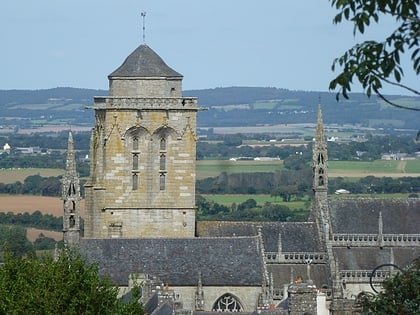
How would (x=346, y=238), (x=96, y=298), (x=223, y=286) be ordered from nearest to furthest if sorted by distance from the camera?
(x=96, y=298)
(x=223, y=286)
(x=346, y=238)

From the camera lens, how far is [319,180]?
64000 millimetres

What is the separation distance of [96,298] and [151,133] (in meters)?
25.3

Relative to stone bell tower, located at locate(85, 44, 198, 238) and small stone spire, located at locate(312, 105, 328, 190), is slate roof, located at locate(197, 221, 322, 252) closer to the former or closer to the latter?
stone bell tower, located at locate(85, 44, 198, 238)

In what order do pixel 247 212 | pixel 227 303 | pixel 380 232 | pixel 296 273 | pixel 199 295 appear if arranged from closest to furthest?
1. pixel 199 295
2. pixel 227 303
3. pixel 296 273
4. pixel 380 232
5. pixel 247 212

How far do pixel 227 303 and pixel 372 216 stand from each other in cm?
774

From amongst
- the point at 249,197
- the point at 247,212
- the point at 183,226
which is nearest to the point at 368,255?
the point at 183,226

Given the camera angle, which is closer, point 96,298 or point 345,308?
point 345,308

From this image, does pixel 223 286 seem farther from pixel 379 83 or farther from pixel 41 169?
pixel 41 169

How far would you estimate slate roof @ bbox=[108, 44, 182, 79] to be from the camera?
65.4m

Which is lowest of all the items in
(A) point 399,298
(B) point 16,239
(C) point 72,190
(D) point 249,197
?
(B) point 16,239

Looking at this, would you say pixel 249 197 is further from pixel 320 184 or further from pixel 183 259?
pixel 183 259

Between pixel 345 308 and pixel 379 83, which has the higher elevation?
pixel 379 83

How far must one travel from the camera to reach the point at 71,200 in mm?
62094

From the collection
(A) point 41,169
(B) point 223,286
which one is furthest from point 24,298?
(A) point 41,169
